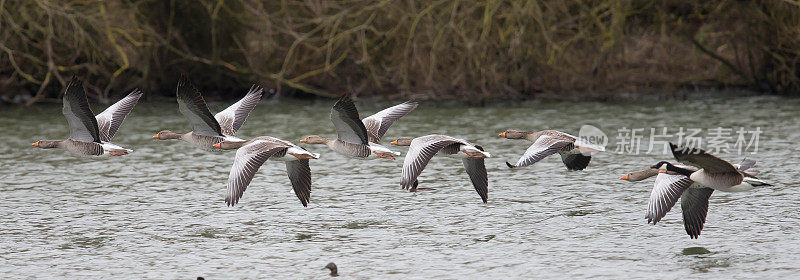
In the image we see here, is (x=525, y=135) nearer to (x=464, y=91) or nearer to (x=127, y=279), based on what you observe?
(x=127, y=279)

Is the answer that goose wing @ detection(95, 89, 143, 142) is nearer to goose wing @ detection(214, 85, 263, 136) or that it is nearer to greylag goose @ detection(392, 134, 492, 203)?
goose wing @ detection(214, 85, 263, 136)

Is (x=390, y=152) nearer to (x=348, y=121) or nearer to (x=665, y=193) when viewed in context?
(x=348, y=121)

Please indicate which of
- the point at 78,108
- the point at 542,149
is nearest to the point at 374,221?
the point at 542,149

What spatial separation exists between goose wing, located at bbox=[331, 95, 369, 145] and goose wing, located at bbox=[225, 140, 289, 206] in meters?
0.56

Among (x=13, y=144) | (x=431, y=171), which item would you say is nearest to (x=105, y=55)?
(x=13, y=144)

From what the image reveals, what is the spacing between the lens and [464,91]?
24.0 metres

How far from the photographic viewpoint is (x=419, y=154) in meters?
9.69

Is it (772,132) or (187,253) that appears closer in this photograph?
(187,253)

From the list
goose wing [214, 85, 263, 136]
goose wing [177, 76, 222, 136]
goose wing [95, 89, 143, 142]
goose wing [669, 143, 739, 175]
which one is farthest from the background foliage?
goose wing [669, 143, 739, 175]

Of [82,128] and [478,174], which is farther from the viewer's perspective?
[478,174]

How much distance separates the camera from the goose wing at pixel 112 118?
11906 mm

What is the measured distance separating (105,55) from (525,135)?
1435cm

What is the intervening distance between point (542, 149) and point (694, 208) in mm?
1958

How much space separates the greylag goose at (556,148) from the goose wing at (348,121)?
4.75ft
